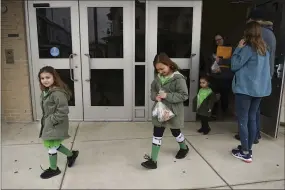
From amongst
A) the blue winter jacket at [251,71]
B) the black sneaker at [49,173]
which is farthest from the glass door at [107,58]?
the blue winter jacket at [251,71]

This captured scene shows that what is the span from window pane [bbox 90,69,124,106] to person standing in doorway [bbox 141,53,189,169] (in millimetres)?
1628

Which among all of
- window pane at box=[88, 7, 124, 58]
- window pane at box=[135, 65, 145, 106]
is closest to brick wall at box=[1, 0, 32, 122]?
window pane at box=[88, 7, 124, 58]

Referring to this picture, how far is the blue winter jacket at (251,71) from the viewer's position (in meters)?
2.98

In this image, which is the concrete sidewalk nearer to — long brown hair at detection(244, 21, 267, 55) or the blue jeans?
the blue jeans

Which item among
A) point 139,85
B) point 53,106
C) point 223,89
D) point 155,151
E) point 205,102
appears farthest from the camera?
point 223,89

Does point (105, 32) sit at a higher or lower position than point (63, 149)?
higher

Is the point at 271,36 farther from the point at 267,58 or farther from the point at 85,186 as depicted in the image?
the point at 85,186

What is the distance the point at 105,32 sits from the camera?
4387 mm

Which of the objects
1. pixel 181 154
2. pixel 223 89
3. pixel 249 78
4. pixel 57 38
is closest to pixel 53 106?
pixel 181 154

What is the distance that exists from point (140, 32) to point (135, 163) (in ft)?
7.23

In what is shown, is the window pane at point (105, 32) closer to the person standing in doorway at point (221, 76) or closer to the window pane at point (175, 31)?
the window pane at point (175, 31)

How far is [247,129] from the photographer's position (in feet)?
10.6

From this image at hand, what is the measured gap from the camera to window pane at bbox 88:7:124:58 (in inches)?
170

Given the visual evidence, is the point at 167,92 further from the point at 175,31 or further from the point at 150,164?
the point at 175,31
